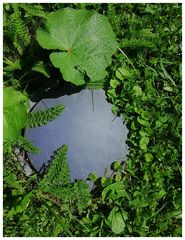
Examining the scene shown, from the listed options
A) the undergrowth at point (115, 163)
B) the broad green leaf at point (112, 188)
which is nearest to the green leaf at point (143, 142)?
the undergrowth at point (115, 163)

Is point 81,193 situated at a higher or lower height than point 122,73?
lower

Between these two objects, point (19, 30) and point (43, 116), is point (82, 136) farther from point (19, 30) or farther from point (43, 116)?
point (19, 30)

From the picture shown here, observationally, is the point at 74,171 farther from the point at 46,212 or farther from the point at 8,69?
the point at 8,69

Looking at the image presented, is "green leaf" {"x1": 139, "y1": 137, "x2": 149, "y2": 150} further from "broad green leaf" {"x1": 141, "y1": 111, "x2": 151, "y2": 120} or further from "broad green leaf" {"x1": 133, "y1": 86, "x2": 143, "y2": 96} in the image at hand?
"broad green leaf" {"x1": 133, "y1": 86, "x2": 143, "y2": 96}

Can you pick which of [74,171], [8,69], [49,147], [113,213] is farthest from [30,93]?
[113,213]

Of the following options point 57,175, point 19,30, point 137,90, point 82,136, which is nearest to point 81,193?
point 57,175
